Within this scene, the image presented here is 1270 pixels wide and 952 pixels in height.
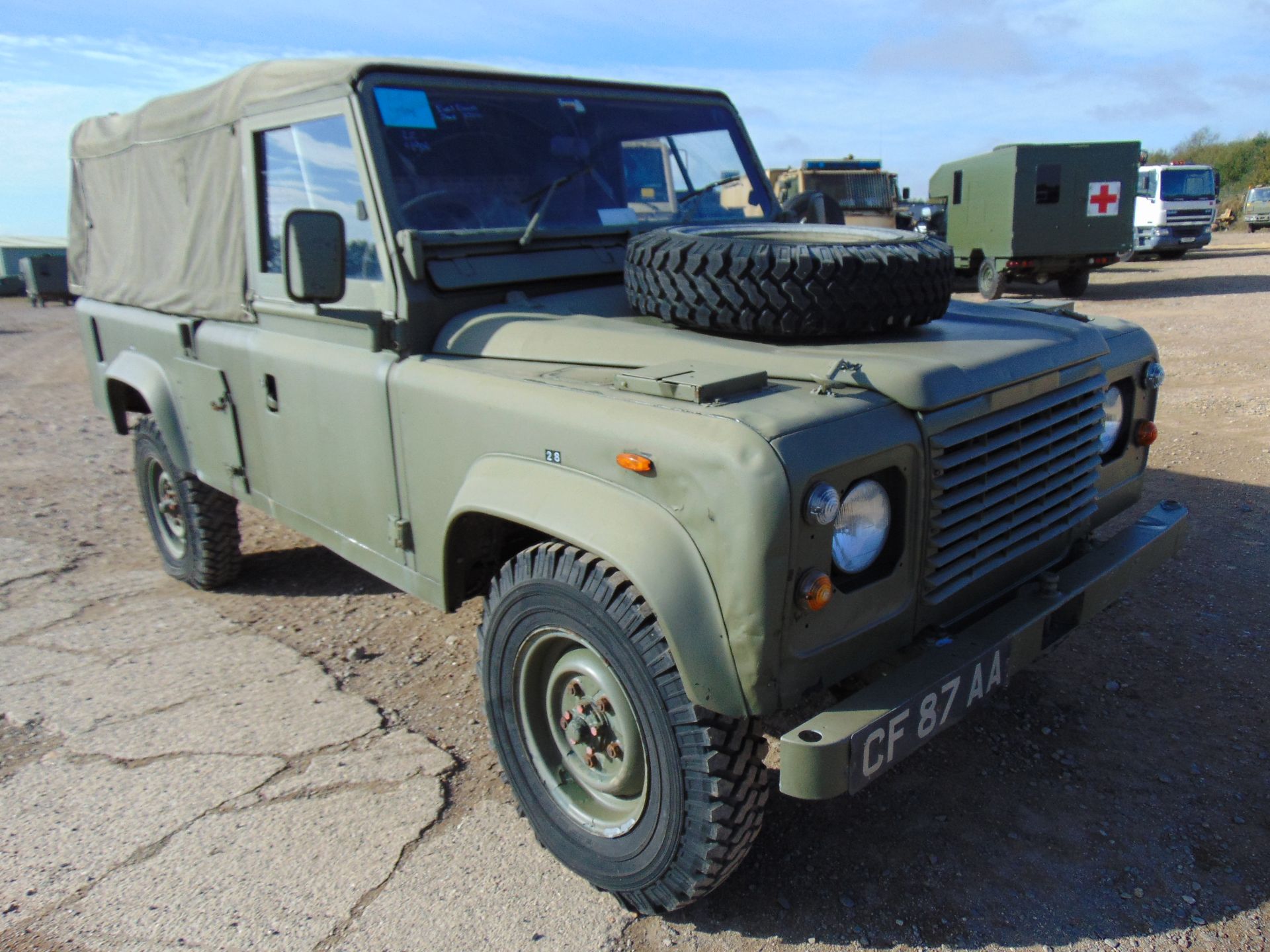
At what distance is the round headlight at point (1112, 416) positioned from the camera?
2.98 m

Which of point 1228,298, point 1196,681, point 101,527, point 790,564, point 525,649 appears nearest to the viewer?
point 790,564

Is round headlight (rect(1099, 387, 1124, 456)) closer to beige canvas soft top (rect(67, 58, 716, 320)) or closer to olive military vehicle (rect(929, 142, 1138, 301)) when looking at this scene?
beige canvas soft top (rect(67, 58, 716, 320))

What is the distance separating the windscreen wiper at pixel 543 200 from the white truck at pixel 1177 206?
2062cm

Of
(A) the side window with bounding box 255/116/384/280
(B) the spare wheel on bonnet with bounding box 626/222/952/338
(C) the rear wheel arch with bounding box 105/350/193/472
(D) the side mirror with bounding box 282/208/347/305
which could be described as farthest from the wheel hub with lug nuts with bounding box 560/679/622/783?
(C) the rear wheel arch with bounding box 105/350/193/472

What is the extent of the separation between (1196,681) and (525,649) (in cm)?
246

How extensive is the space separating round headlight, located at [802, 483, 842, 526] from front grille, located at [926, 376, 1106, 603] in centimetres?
37

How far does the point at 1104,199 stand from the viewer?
46.7ft

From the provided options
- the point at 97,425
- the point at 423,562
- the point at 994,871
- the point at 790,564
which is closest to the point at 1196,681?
the point at 994,871

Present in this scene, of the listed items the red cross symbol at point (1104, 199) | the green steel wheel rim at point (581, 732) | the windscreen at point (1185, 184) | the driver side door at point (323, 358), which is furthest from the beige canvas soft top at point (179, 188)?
the windscreen at point (1185, 184)

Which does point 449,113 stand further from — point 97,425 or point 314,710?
point 97,425

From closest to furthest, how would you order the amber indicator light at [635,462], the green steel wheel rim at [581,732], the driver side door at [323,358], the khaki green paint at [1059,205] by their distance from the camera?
the amber indicator light at [635,462], the green steel wheel rim at [581,732], the driver side door at [323,358], the khaki green paint at [1059,205]

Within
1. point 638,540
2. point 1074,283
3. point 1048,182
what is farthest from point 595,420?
point 1074,283

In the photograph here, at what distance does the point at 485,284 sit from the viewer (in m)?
3.06

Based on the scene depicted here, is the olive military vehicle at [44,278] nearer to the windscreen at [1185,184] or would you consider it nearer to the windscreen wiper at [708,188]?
the windscreen wiper at [708,188]
